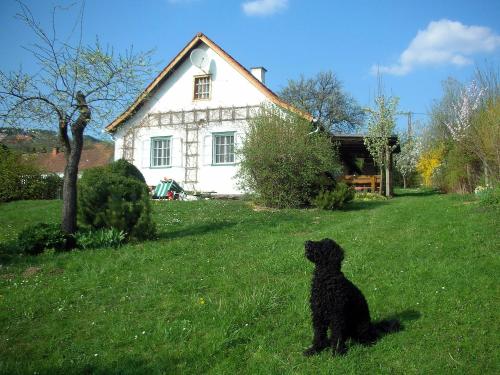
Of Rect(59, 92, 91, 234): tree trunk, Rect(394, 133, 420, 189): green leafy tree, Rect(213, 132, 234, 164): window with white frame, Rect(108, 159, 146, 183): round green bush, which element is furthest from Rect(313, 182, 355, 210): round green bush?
Rect(394, 133, 420, 189): green leafy tree

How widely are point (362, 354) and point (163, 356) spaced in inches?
79.0

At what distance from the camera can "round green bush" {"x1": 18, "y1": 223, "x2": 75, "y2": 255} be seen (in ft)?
30.0

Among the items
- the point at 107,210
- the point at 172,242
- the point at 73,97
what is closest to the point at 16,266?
the point at 107,210

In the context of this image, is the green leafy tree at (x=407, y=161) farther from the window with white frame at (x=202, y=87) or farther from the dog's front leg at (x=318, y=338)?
the dog's front leg at (x=318, y=338)

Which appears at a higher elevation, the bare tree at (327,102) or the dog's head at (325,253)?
the bare tree at (327,102)

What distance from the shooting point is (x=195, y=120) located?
21.9m

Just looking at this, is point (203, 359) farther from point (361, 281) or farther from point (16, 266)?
point (16, 266)

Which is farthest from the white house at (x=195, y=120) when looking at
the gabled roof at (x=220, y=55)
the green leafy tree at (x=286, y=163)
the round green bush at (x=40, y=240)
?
the round green bush at (x=40, y=240)

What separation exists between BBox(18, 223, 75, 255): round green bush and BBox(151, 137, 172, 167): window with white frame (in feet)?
43.7

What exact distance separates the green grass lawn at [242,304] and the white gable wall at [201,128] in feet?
37.6

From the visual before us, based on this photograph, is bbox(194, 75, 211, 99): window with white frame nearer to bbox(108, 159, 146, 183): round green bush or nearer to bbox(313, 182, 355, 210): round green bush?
bbox(108, 159, 146, 183): round green bush

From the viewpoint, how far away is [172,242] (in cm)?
957

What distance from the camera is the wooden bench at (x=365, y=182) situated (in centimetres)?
2162

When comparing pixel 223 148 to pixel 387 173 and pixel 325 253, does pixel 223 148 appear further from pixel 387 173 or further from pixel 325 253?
pixel 325 253
